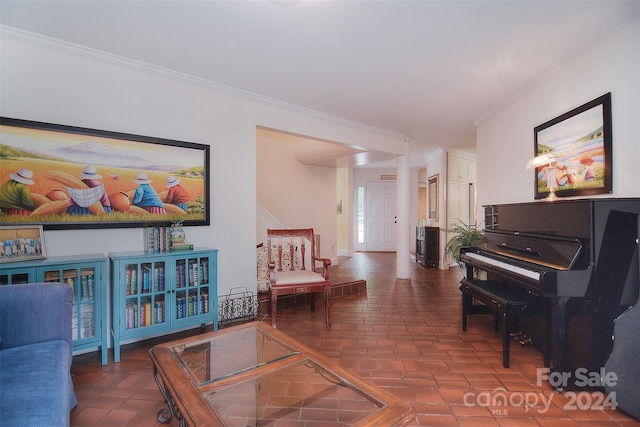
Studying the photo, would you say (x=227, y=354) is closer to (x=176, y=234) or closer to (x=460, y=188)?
(x=176, y=234)

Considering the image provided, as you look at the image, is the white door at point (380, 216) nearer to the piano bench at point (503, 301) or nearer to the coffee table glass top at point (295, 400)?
the piano bench at point (503, 301)

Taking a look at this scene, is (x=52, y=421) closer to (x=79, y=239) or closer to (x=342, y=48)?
(x=79, y=239)

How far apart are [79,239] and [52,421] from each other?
1.77m

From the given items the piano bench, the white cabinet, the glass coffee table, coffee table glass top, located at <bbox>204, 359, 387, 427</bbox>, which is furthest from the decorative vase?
the white cabinet

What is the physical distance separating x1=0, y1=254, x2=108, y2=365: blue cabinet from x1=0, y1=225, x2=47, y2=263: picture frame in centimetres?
8

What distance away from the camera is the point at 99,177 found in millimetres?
2438

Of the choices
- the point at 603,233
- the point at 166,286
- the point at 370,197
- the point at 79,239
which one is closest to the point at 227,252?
the point at 166,286

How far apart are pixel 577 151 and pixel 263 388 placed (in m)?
2.99

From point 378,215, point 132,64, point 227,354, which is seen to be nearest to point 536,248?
point 227,354

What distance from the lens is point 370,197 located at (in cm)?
875

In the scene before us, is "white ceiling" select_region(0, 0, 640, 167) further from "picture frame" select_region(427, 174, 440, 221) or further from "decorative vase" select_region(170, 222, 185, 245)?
"picture frame" select_region(427, 174, 440, 221)

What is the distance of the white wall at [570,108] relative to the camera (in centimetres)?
201

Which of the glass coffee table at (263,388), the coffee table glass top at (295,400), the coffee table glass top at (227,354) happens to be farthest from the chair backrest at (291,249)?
the coffee table glass top at (295,400)

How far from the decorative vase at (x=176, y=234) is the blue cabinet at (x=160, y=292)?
0.58ft
